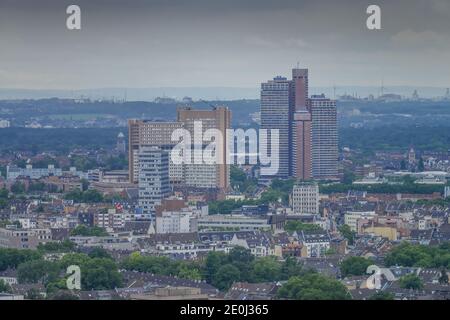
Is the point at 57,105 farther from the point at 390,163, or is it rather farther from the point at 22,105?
the point at 390,163

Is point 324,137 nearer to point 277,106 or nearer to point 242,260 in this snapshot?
point 277,106

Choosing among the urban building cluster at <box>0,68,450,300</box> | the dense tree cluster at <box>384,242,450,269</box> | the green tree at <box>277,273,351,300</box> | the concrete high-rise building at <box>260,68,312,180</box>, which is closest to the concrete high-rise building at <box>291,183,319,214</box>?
the urban building cluster at <box>0,68,450,300</box>

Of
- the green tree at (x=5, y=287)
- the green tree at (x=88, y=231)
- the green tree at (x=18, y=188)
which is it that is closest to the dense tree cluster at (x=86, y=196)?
the green tree at (x=18, y=188)

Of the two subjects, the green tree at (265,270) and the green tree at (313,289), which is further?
the green tree at (265,270)

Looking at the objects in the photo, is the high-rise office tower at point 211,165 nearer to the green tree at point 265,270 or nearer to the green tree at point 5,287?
the green tree at point 265,270

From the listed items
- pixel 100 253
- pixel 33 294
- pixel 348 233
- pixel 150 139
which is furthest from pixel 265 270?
pixel 150 139

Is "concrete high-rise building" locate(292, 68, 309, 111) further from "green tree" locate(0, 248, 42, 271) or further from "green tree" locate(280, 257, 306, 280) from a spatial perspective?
"green tree" locate(280, 257, 306, 280)
